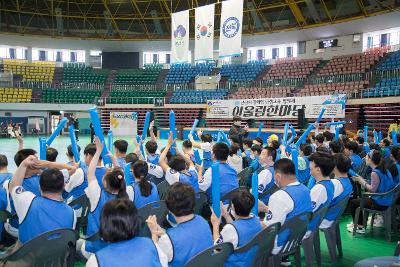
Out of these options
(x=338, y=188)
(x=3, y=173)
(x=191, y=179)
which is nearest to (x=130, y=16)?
(x=191, y=179)

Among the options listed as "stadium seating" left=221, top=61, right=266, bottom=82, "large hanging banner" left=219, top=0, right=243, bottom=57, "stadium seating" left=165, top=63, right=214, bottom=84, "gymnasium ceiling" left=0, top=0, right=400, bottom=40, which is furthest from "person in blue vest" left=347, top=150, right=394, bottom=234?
"stadium seating" left=165, top=63, right=214, bottom=84

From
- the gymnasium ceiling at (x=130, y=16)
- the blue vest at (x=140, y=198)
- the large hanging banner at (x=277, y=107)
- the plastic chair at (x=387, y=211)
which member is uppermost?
the gymnasium ceiling at (x=130, y=16)

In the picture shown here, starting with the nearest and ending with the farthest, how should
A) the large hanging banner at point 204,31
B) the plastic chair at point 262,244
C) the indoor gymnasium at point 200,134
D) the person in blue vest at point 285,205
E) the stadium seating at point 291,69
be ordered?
the plastic chair at point 262,244 → the indoor gymnasium at point 200,134 → the person in blue vest at point 285,205 → the large hanging banner at point 204,31 → the stadium seating at point 291,69

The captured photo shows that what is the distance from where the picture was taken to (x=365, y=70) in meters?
27.2

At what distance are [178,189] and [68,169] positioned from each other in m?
2.52

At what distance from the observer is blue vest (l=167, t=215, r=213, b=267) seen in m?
2.77

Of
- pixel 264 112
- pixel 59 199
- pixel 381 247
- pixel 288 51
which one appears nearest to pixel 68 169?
pixel 59 199

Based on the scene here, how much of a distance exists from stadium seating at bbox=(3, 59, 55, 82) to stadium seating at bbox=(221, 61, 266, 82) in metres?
16.4

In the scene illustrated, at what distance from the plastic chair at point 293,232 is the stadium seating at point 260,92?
25.5 m

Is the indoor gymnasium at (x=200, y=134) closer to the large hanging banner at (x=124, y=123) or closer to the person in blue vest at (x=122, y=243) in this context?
the person in blue vest at (x=122, y=243)

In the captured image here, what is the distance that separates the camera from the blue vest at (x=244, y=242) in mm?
3051

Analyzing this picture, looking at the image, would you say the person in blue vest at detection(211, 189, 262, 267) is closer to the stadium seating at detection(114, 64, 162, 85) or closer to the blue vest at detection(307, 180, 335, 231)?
the blue vest at detection(307, 180, 335, 231)

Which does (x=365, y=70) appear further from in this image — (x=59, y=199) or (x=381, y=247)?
(x=59, y=199)

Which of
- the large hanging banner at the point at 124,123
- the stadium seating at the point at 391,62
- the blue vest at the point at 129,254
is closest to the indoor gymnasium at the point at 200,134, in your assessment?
the blue vest at the point at 129,254
